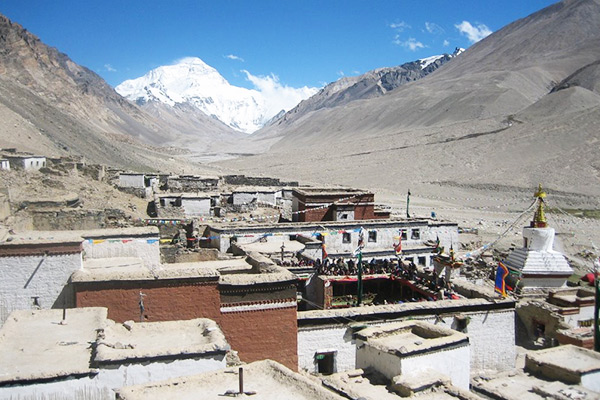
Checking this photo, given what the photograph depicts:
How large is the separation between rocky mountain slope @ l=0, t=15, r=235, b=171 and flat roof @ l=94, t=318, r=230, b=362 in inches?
1955

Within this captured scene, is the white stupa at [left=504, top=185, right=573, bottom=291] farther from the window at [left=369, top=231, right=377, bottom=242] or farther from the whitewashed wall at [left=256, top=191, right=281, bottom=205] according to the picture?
the whitewashed wall at [left=256, top=191, right=281, bottom=205]

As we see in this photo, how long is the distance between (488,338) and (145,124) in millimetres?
186389

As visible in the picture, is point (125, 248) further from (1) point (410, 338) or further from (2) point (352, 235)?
(2) point (352, 235)

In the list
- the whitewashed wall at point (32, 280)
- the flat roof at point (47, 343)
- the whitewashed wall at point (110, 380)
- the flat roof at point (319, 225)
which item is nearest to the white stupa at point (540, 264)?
the flat roof at point (319, 225)

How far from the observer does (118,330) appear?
31.1 feet

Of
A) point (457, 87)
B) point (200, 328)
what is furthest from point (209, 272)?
point (457, 87)

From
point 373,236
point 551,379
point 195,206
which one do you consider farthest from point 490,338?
point 195,206

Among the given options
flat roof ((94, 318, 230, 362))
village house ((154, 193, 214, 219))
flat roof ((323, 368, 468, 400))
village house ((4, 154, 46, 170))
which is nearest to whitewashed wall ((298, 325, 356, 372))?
flat roof ((323, 368, 468, 400))

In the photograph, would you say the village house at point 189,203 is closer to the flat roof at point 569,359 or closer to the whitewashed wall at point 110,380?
the flat roof at point 569,359

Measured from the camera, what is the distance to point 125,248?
14594 mm

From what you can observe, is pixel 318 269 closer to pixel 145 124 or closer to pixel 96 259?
pixel 96 259

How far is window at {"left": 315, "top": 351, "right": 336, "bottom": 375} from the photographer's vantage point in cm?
1231

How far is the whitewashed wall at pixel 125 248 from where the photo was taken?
562 inches

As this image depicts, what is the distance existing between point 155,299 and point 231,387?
12.6 ft
